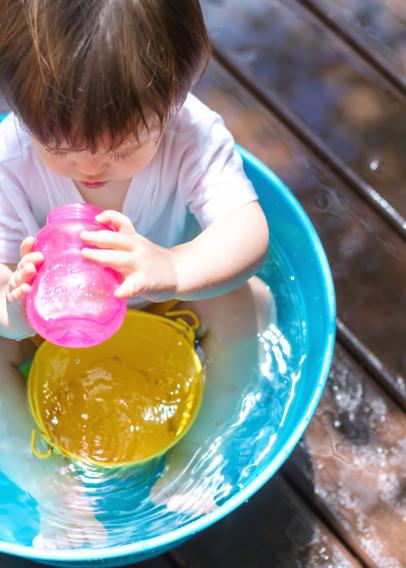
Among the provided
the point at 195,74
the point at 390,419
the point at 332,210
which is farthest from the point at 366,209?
the point at 195,74

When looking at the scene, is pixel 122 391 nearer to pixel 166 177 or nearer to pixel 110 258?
pixel 166 177

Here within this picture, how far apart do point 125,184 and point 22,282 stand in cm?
34

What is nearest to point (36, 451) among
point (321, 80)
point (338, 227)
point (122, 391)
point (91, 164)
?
point (122, 391)

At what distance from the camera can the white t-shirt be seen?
1.15m

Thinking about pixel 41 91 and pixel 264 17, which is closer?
pixel 41 91

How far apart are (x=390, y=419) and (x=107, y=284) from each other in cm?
68

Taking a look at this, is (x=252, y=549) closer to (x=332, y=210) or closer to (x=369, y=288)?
(x=369, y=288)

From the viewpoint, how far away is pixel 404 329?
4.72 feet

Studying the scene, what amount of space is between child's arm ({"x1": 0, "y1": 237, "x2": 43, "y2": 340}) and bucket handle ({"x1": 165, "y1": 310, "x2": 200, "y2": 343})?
1.03 feet

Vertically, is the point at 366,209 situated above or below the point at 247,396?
above

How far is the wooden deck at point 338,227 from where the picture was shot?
4.20ft

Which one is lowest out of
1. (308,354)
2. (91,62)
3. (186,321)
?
(186,321)

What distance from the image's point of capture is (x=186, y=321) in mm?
1396

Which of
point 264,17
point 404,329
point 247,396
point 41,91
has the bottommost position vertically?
point 247,396
